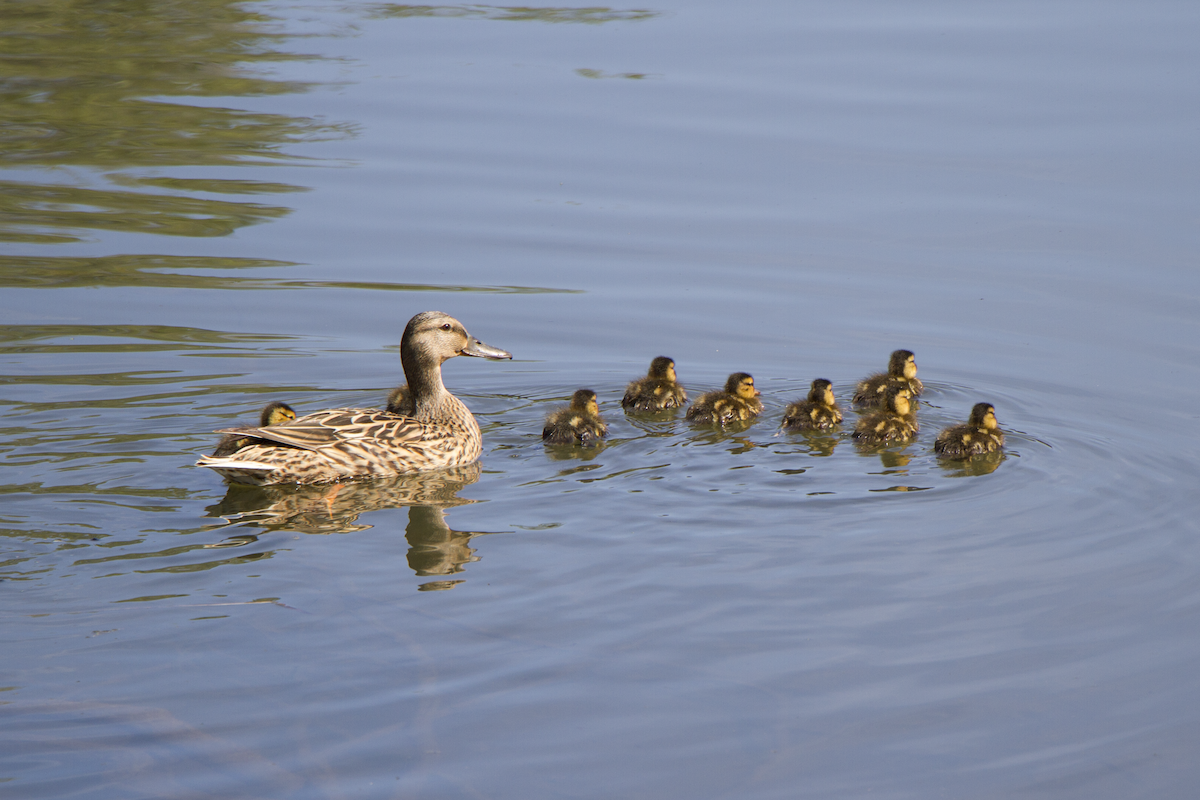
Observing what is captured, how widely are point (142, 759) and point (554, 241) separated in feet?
21.0

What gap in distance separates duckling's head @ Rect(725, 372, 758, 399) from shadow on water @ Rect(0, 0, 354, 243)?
4.48 meters

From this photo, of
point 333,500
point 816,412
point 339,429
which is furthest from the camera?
point 816,412

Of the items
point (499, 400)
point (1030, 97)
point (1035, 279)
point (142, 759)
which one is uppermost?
point (1030, 97)

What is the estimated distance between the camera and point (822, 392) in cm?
735

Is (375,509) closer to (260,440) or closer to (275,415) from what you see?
(260,440)

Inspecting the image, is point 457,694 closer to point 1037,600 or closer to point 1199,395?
point 1037,600

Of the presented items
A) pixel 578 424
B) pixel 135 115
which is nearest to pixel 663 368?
pixel 578 424

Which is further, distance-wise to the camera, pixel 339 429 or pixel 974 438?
pixel 974 438

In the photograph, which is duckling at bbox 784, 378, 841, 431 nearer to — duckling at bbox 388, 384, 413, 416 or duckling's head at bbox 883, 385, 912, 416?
duckling's head at bbox 883, 385, 912, 416

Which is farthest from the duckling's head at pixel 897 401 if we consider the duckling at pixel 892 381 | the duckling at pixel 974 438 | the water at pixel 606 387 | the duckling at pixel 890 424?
the duckling at pixel 974 438

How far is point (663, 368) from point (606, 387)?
477 millimetres

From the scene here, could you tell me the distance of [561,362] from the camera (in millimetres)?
8383

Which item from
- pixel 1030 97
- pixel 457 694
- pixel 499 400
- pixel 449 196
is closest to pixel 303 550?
pixel 457 694

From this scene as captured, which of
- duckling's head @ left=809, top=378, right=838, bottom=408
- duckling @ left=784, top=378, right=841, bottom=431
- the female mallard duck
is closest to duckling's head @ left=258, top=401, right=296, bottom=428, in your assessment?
the female mallard duck
